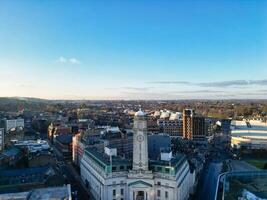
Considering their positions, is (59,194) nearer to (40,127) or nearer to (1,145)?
(1,145)

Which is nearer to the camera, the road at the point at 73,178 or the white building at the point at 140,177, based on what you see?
the white building at the point at 140,177

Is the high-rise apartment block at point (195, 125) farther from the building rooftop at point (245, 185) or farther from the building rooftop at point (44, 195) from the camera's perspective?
the building rooftop at point (44, 195)

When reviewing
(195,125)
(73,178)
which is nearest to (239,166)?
(73,178)

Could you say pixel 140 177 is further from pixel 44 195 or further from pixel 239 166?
pixel 239 166

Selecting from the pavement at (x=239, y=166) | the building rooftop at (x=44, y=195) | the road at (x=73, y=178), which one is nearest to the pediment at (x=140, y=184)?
the road at (x=73, y=178)

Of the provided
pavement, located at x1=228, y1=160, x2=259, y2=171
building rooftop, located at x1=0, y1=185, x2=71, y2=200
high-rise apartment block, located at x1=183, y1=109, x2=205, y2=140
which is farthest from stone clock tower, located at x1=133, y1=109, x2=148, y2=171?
high-rise apartment block, located at x1=183, y1=109, x2=205, y2=140

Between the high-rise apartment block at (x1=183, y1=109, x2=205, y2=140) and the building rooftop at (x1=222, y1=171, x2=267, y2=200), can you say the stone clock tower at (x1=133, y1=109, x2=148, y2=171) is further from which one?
the high-rise apartment block at (x1=183, y1=109, x2=205, y2=140)

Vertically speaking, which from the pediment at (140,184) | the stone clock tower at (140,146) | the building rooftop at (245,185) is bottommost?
the building rooftop at (245,185)

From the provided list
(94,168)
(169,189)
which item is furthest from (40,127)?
(169,189)
